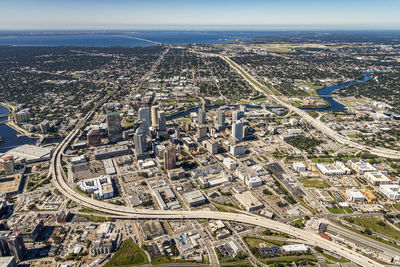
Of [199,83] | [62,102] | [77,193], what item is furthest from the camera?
[199,83]

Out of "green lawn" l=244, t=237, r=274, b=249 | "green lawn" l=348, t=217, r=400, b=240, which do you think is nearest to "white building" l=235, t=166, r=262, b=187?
"green lawn" l=244, t=237, r=274, b=249

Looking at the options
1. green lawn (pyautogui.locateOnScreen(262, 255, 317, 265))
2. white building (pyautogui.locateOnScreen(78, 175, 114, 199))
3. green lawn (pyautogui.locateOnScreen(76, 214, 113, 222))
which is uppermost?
white building (pyautogui.locateOnScreen(78, 175, 114, 199))

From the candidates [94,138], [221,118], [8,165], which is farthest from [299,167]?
[8,165]

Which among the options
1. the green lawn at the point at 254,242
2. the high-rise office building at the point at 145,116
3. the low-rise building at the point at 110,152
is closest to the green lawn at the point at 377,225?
the green lawn at the point at 254,242

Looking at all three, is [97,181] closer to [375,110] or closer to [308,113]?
[308,113]

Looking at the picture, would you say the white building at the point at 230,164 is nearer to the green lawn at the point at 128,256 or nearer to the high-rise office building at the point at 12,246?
the green lawn at the point at 128,256

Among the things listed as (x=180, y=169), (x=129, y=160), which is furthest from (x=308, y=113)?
(x=129, y=160)

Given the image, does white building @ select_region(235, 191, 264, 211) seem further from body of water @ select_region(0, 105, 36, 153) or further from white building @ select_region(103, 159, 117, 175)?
body of water @ select_region(0, 105, 36, 153)

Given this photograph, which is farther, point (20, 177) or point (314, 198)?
point (20, 177)
